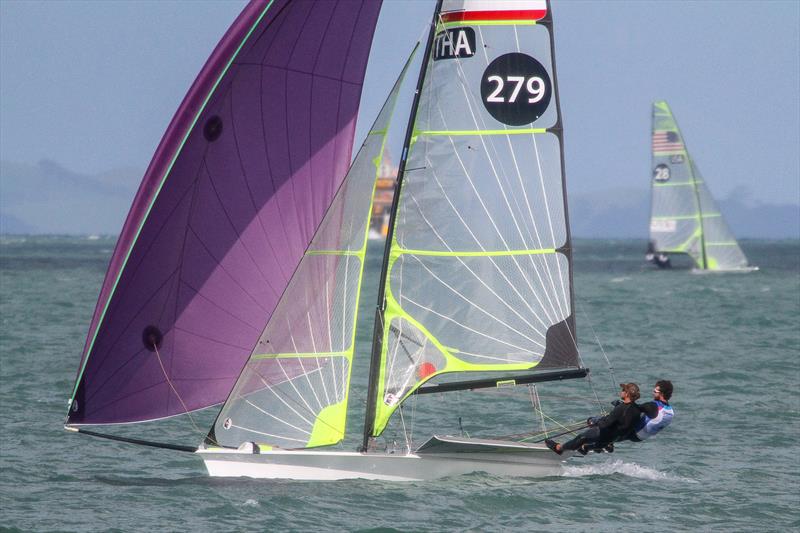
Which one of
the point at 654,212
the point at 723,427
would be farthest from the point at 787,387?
the point at 654,212

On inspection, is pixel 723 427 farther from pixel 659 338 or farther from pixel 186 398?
pixel 659 338

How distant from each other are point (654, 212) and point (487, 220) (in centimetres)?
5843

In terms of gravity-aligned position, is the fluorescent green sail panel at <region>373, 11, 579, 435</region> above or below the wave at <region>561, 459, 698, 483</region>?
above

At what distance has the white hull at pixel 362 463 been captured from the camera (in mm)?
14531

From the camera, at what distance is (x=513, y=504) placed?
14.8 metres

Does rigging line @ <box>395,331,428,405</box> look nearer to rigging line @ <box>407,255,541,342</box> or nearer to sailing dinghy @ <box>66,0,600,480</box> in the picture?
sailing dinghy @ <box>66,0,600,480</box>

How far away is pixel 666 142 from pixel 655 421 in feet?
189

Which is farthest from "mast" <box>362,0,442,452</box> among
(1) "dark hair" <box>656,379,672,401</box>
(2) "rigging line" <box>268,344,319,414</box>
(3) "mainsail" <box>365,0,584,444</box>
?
(1) "dark hair" <box>656,379,672,401</box>

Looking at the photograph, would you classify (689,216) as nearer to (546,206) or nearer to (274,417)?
(546,206)

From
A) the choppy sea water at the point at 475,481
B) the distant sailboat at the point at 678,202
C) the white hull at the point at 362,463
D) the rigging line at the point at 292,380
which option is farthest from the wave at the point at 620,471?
the distant sailboat at the point at 678,202

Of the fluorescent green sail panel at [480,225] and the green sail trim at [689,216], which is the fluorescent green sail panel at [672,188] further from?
the fluorescent green sail panel at [480,225]

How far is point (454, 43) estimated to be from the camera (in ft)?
47.9

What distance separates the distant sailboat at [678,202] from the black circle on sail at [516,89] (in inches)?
2214

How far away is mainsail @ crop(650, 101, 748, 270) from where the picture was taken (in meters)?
69.8
